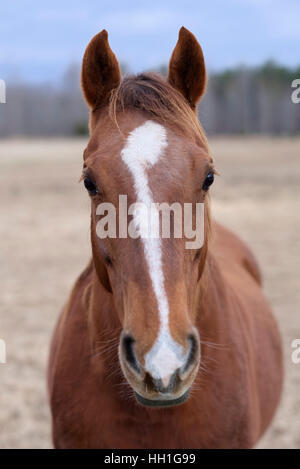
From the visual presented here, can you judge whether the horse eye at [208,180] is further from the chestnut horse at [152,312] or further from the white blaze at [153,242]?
the white blaze at [153,242]

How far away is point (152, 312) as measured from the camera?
162 cm

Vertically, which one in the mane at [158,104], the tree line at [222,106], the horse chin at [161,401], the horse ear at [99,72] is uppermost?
the tree line at [222,106]

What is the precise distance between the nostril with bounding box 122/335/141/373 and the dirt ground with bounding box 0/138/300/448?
10.3 ft

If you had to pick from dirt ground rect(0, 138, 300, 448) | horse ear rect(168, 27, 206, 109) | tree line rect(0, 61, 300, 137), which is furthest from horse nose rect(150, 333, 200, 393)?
tree line rect(0, 61, 300, 137)

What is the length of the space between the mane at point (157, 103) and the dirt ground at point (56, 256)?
323cm

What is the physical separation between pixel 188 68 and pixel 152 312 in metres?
1.08

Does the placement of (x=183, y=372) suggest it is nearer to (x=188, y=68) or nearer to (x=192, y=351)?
→ (x=192, y=351)

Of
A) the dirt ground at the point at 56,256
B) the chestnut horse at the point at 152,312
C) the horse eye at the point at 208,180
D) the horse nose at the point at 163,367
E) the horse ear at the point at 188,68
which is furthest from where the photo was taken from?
the dirt ground at the point at 56,256

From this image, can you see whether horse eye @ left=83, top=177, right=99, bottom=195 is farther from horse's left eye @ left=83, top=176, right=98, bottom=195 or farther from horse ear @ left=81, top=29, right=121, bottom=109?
horse ear @ left=81, top=29, right=121, bottom=109

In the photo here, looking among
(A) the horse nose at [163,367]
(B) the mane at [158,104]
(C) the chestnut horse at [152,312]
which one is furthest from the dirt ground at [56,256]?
(B) the mane at [158,104]

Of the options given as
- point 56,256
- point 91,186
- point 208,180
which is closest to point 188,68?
point 208,180

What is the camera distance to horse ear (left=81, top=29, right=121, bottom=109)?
2.16 m

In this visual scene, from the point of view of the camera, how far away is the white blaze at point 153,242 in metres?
1.55

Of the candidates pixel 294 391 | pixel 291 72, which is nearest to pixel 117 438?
pixel 294 391
